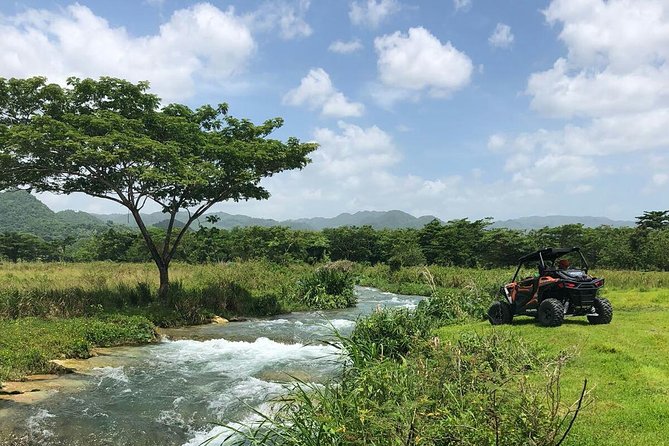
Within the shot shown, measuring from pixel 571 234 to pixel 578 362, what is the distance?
44583 mm

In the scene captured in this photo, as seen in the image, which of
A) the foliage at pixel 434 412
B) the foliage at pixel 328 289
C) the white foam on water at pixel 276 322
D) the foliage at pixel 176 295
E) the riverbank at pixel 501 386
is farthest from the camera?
the foliage at pixel 328 289

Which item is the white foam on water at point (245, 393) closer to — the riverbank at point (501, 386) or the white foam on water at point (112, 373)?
the riverbank at point (501, 386)

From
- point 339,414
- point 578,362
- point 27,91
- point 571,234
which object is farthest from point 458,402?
point 571,234

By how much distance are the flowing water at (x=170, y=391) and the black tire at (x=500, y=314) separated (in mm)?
3944

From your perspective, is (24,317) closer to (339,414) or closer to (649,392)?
(339,414)

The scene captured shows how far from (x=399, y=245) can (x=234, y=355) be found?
131 ft

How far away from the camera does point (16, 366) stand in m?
9.86

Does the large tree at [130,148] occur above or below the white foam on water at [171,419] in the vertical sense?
above

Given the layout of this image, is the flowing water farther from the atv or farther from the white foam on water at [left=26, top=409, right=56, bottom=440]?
the atv

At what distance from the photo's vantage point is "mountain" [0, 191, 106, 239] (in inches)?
4852

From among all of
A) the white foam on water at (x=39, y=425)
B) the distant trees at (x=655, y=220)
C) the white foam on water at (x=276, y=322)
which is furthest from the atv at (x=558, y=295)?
the distant trees at (x=655, y=220)

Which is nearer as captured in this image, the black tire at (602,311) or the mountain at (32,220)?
the black tire at (602,311)

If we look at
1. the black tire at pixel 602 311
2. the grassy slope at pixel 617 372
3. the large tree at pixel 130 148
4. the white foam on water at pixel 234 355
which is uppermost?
the large tree at pixel 130 148

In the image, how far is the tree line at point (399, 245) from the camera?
4262cm
